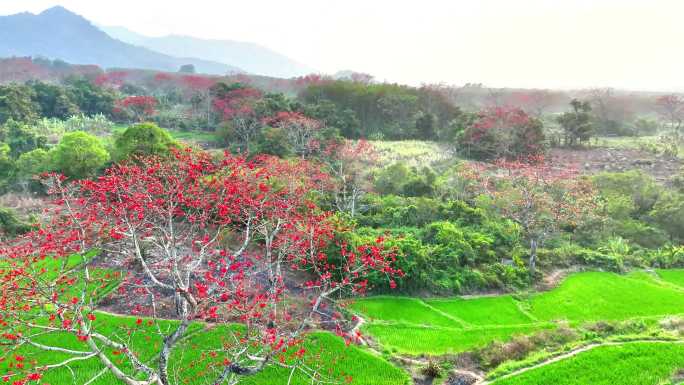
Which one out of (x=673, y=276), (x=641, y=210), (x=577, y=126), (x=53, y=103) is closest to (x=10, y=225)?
(x=673, y=276)

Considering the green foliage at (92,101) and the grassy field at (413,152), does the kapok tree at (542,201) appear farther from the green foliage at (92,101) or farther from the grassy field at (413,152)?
the green foliage at (92,101)

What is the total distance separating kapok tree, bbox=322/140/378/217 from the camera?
70.6ft

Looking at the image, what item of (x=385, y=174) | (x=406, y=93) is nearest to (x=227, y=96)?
(x=406, y=93)

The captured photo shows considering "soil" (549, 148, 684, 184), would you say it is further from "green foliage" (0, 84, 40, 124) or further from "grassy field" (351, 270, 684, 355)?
"green foliage" (0, 84, 40, 124)

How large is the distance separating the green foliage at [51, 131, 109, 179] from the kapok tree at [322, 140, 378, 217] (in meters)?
12.6

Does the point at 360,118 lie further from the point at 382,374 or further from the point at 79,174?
the point at 382,374

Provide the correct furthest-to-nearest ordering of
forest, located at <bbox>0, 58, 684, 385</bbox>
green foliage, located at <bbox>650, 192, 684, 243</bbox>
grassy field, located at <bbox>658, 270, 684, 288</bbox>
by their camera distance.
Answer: green foliage, located at <bbox>650, 192, 684, 243</bbox> < grassy field, located at <bbox>658, 270, 684, 288</bbox> < forest, located at <bbox>0, 58, 684, 385</bbox>

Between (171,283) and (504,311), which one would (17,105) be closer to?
(171,283)

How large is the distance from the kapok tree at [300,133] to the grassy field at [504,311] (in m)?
16.5

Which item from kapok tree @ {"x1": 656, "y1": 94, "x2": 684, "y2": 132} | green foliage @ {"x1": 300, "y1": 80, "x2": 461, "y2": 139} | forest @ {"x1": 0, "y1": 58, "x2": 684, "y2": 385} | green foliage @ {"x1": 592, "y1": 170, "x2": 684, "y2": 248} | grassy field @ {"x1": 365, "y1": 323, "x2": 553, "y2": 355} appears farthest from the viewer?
green foliage @ {"x1": 300, "y1": 80, "x2": 461, "y2": 139}

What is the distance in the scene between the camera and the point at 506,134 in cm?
3234

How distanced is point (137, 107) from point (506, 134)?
123ft

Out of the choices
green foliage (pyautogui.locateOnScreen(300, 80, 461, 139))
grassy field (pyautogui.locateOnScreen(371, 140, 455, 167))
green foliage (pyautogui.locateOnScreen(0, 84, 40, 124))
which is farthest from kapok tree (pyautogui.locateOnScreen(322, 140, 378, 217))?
green foliage (pyautogui.locateOnScreen(0, 84, 40, 124))

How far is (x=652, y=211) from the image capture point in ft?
68.1
